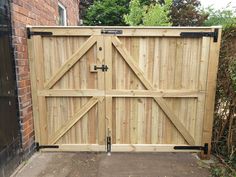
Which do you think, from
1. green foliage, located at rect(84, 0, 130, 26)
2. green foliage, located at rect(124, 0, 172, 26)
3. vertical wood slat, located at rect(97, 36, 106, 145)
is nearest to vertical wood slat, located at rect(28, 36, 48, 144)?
vertical wood slat, located at rect(97, 36, 106, 145)

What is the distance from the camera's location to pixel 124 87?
3.43m

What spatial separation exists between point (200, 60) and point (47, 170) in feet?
9.01

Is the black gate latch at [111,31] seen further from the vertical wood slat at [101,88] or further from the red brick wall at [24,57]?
the red brick wall at [24,57]

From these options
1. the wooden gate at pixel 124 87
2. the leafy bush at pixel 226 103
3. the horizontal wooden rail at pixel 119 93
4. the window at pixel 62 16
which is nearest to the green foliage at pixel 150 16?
the window at pixel 62 16

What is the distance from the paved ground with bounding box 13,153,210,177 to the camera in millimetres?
2979

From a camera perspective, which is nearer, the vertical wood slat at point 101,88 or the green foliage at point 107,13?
the vertical wood slat at point 101,88

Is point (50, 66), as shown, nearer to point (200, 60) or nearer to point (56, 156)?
point (56, 156)

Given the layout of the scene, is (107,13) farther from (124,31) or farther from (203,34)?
(203,34)

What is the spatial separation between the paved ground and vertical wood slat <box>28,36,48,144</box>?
38 centimetres

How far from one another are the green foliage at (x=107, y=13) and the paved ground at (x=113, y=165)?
38.8 ft

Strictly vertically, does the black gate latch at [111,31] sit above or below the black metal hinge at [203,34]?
above

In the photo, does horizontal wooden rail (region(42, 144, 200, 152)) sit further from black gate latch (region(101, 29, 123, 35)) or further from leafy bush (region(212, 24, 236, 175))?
black gate latch (region(101, 29, 123, 35))

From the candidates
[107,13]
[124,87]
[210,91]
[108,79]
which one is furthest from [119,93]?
[107,13]

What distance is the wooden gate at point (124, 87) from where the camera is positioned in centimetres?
326
